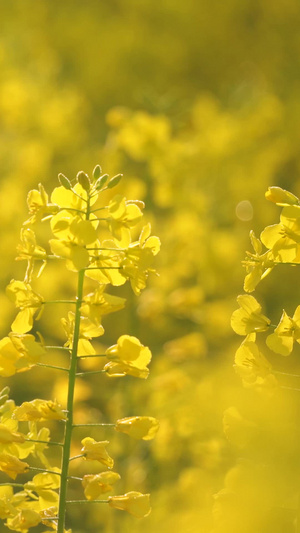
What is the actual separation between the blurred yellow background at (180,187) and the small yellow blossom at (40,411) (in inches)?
7.0

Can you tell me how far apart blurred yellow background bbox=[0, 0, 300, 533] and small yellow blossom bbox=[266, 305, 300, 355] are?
105 millimetres

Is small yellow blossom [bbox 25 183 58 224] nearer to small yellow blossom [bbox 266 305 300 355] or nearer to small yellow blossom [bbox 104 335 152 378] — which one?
small yellow blossom [bbox 104 335 152 378]

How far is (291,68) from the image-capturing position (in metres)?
7.20

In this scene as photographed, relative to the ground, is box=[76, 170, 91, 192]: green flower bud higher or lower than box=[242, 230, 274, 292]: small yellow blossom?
higher

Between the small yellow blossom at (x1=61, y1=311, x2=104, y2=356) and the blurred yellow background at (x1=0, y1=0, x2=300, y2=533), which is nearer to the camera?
the small yellow blossom at (x1=61, y1=311, x2=104, y2=356)

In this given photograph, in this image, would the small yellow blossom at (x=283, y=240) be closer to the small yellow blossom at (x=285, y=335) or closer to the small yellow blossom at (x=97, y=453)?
the small yellow blossom at (x=285, y=335)

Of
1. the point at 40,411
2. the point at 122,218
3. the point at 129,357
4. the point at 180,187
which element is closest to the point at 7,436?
the point at 40,411

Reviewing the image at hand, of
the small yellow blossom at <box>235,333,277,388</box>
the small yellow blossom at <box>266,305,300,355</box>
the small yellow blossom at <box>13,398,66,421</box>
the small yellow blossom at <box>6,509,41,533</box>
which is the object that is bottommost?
the small yellow blossom at <box>6,509,41,533</box>

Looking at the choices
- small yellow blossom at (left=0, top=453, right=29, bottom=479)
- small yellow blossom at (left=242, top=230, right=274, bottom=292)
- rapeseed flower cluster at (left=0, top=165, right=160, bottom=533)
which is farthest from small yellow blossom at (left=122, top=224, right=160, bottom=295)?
small yellow blossom at (left=0, top=453, right=29, bottom=479)

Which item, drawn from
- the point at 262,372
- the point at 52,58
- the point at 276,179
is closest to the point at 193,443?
the point at 262,372

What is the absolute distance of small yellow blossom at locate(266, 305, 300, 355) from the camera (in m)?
0.86

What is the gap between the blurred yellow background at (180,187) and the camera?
1.58 m

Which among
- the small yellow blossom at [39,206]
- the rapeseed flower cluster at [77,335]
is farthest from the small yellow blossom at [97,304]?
the small yellow blossom at [39,206]

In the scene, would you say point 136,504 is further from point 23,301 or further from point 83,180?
point 83,180
